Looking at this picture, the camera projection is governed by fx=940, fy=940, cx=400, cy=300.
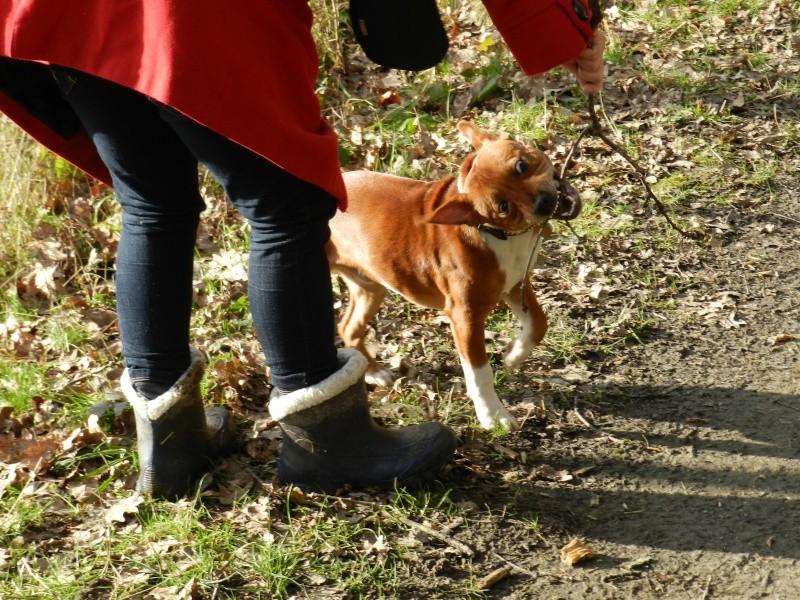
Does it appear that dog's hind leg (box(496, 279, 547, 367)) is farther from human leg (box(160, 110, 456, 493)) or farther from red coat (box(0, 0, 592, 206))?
red coat (box(0, 0, 592, 206))

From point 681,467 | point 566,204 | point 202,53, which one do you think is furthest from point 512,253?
point 202,53

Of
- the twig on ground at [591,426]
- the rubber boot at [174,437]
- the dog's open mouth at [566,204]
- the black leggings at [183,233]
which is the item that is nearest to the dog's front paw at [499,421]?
the twig on ground at [591,426]

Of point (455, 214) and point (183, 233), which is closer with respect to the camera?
point (183, 233)

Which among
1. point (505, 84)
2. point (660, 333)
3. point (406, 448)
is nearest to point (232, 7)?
point (406, 448)

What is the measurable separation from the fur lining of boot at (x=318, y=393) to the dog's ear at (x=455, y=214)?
2.65 feet

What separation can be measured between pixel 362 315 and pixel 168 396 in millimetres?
1338

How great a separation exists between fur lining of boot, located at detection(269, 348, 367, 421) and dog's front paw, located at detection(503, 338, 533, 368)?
1.14 metres

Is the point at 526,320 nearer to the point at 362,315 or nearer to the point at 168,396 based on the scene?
the point at 362,315

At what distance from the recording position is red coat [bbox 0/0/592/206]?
2.42 meters

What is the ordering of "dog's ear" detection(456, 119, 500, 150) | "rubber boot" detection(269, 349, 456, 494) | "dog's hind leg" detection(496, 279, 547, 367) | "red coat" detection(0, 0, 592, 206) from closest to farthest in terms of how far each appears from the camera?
"red coat" detection(0, 0, 592, 206), "rubber boot" detection(269, 349, 456, 494), "dog's ear" detection(456, 119, 500, 150), "dog's hind leg" detection(496, 279, 547, 367)

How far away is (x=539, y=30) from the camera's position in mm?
2816

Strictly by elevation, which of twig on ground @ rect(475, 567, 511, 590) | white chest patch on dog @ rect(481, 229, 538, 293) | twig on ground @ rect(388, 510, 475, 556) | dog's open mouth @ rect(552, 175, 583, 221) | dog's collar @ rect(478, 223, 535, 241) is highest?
dog's open mouth @ rect(552, 175, 583, 221)

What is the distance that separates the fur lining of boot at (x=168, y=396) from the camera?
318cm

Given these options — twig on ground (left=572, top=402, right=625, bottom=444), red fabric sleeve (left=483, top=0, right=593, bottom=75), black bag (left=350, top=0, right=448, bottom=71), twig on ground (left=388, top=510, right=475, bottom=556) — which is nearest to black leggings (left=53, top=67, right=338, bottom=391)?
black bag (left=350, top=0, right=448, bottom=71)
